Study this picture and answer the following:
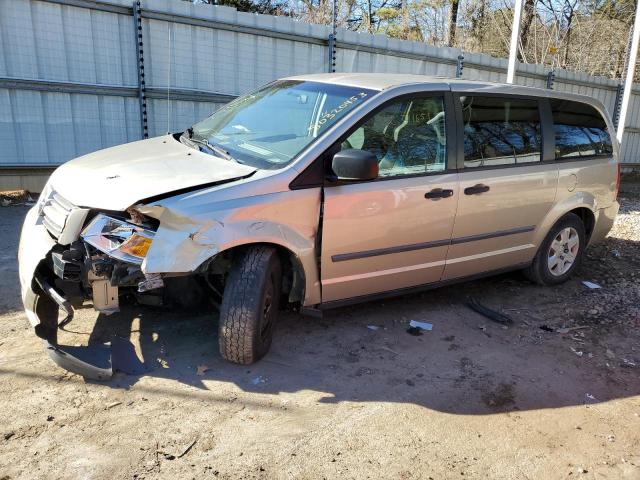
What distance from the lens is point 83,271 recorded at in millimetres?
3127

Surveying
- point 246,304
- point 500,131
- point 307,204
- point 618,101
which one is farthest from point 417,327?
point 618,101

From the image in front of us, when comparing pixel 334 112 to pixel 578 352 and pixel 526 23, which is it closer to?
pixel 578 352

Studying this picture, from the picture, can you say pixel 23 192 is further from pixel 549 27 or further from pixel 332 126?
pixel 549 27

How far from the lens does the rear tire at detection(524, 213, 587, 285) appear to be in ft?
16.9

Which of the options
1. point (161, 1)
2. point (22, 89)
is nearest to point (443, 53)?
point (161, 1)

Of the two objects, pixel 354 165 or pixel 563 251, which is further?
pixel 563 251

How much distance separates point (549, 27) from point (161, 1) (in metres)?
15.2

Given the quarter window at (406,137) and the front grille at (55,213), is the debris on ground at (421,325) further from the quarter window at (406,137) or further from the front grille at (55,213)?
the front grille at (55,213)

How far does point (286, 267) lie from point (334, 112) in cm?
114

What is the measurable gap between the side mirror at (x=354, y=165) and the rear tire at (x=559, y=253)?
8.07 feet

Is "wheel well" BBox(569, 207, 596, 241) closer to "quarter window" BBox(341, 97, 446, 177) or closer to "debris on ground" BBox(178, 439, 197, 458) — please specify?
"quarter window" BBox(341, 97, 446, 177)

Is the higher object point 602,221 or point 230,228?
point 230,228

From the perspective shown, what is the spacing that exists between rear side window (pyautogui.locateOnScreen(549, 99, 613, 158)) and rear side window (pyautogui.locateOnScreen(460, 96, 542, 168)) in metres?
0.29

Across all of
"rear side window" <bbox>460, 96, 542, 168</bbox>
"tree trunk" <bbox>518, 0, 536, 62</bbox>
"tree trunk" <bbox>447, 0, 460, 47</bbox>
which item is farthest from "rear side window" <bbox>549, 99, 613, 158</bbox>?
"tree trunk" <bbox>447, 0, 460, 47</bbox>
